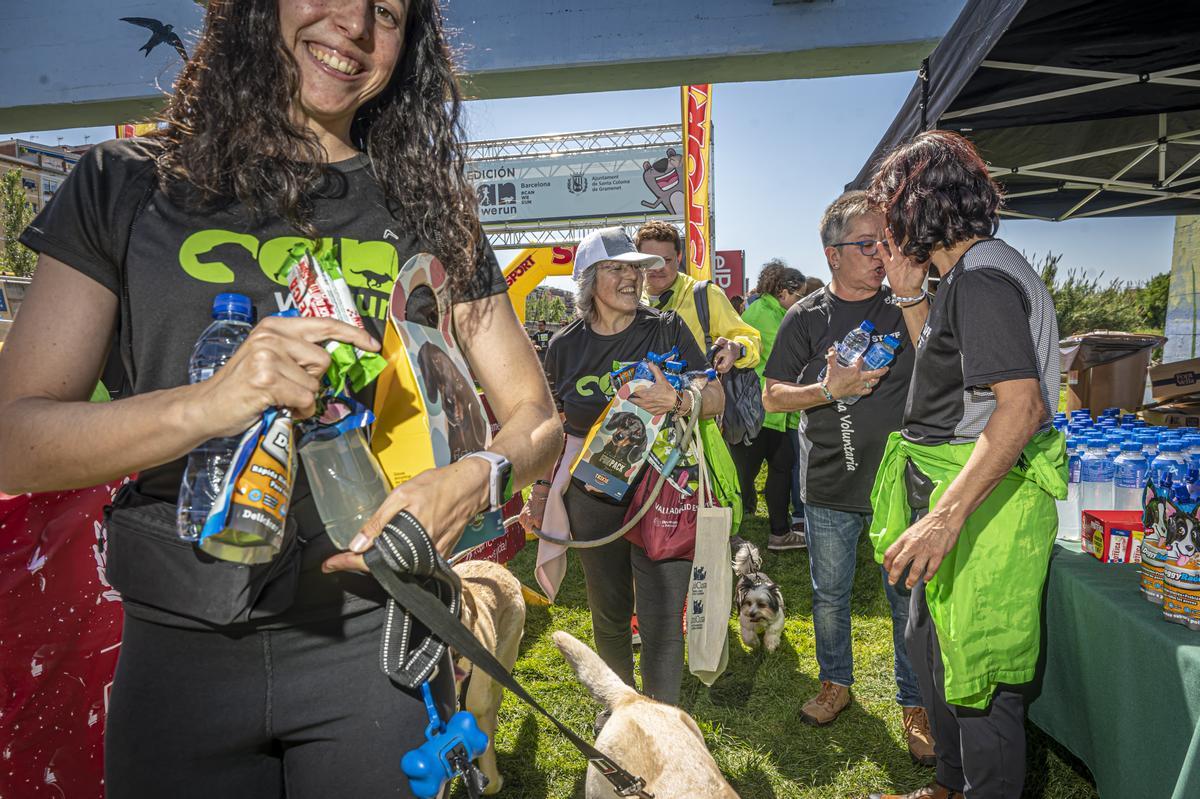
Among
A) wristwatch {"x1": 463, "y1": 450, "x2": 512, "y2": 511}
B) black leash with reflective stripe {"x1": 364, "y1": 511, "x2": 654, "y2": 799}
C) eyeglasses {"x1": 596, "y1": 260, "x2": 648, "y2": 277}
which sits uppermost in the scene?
eyeglasses {"x1": 596, "y1": 260, "x2": 648, "y2": 277}

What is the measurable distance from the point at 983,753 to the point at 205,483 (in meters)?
2.37

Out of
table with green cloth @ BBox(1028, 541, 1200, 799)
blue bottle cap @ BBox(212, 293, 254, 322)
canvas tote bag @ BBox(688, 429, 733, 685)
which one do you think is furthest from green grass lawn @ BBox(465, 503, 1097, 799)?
blue bottle cap @ BBox(212, 293, 254, 322)

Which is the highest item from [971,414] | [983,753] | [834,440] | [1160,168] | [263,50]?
[1160,168]

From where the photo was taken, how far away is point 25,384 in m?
0.97

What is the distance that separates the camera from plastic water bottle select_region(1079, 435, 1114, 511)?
3.13 meters

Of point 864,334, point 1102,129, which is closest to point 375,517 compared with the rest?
point 864,334

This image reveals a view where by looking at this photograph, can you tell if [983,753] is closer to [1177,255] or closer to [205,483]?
[205,483]

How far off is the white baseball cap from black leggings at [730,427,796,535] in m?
3.24

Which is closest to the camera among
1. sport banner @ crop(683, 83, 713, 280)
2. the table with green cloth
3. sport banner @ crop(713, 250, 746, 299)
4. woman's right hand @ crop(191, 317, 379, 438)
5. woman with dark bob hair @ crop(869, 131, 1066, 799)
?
woman's right hand @ crop(191, 317, 379, 438)

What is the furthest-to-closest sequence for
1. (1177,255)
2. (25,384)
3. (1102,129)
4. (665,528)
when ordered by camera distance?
(1177,255)
(1102,129)
(665,528)
(25,384)

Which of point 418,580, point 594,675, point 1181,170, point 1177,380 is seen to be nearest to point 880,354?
point 594,675

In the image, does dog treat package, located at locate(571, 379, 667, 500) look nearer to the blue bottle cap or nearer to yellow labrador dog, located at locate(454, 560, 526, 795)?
yellow labrador dog, located at locate(454, 560, 526, 795)

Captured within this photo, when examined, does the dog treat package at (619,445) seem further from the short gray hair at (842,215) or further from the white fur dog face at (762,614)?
the white fur dog face at (762,614)

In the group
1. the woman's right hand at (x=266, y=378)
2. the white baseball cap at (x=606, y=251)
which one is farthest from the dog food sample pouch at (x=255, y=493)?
the white baseball cap at (x=606, y=251)
